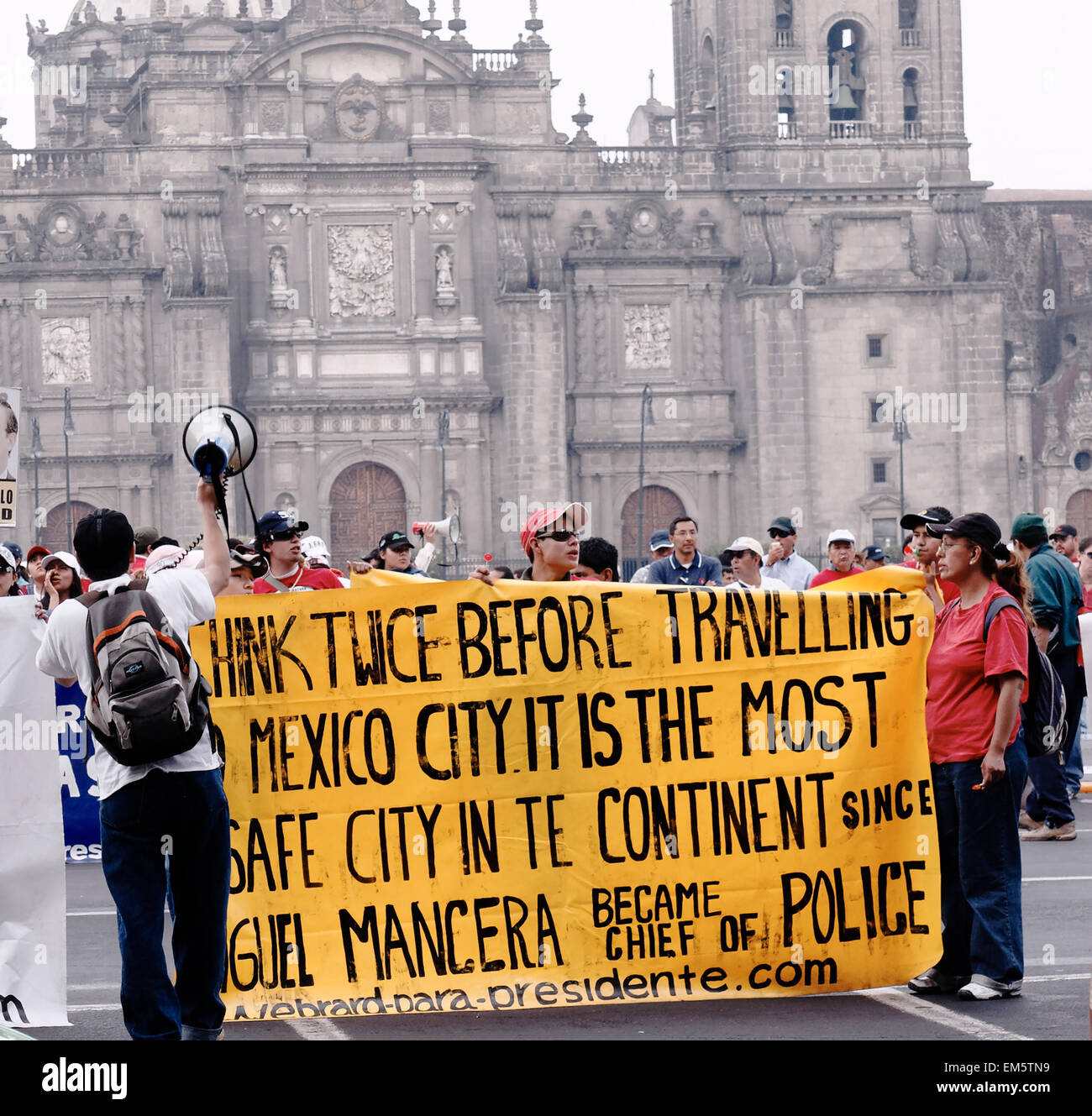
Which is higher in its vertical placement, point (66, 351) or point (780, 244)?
point (780, 244)

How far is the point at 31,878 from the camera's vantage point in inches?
300

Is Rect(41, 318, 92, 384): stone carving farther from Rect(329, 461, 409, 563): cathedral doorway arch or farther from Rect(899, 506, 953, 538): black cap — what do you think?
Rect(899, 506, 953, 538): black cap

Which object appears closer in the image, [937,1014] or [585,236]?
[937,1014]

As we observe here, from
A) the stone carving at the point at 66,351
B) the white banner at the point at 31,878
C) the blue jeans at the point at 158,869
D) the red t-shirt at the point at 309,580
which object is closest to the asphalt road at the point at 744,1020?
the white banner at the point at 31,878

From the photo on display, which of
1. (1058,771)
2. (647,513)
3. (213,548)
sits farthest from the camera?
(647,513)

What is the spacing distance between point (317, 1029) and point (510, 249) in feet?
148

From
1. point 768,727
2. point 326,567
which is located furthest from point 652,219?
point 768,727

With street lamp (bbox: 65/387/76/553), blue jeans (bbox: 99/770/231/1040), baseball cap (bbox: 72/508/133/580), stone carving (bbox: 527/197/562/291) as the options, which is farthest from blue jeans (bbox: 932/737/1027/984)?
stone carving (bbox: 527/197/562/291)

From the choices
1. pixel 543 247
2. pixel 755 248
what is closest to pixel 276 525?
pixel 543 247

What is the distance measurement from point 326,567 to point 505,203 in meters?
42.2

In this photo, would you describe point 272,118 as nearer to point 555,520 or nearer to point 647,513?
point 647,513

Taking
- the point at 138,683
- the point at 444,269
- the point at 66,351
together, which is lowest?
the point at 138,683

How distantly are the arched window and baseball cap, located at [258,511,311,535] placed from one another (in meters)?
47.0
